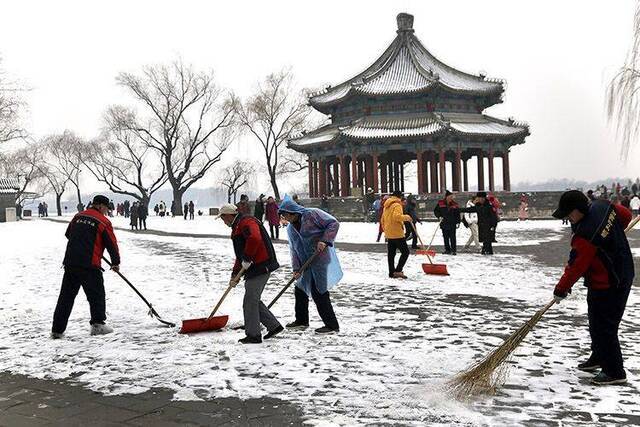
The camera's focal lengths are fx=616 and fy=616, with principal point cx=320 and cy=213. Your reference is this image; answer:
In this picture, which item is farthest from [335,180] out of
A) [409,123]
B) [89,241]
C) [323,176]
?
[89,241]

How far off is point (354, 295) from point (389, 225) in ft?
6.47

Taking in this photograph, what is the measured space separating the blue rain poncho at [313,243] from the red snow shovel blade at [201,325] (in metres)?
1.02

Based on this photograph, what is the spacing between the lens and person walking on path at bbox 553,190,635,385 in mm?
4730

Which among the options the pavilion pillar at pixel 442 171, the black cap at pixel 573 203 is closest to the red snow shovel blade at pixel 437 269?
the black cap at pixel 573 203

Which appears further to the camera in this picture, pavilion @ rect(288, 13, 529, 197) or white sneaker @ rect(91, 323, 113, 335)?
pavilion @ rect(288, 13, 529, 197)

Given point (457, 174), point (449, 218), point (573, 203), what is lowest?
point (449, 218)

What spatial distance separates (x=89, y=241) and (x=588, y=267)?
521cm

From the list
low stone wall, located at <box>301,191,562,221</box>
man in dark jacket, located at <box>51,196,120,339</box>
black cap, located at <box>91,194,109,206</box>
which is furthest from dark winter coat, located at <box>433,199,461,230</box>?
low stone wall, located at <box>301,191,562,221</box>

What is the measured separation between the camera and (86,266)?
694 centimetres

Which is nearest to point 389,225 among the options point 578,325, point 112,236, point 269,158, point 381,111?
point 578,325

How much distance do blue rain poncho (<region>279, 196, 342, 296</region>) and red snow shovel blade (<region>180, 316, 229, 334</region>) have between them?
1025 mm

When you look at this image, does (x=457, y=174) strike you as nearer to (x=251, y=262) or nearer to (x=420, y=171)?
(x=420, y=171)

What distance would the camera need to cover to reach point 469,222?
17.5m

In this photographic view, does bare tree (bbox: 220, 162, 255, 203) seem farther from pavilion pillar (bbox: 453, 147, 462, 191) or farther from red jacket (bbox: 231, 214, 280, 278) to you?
red jacket (bbox: 231, 214, 280, 278)
